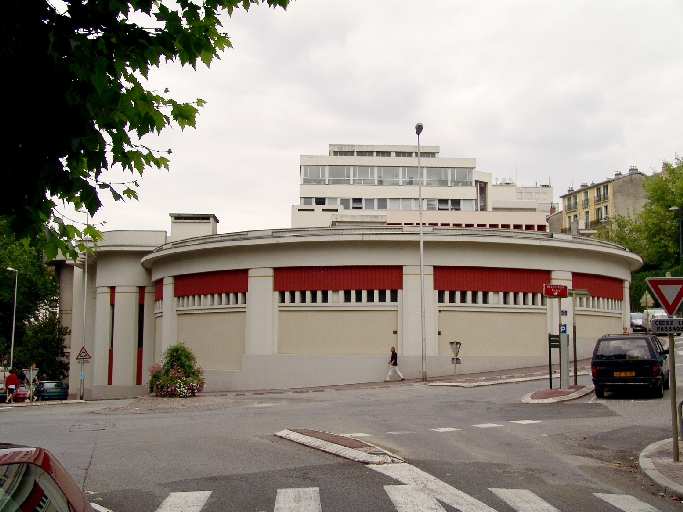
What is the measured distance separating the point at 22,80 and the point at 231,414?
518 inches

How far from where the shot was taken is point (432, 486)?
872cm

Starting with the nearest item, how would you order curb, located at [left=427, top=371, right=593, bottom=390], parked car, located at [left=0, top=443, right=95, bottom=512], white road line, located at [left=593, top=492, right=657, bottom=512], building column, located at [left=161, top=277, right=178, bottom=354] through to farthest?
parked car, located at [left=0, top=443, right=95, bottom=512]
white road line, located at [left=593, top=492, right=657, bottom=512]
curb, located at [left=427, top=371, right=593, bottom=390]
building column, located at [left=161, top=277, right=178, bottom=354]

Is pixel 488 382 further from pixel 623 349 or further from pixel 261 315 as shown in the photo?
pixel 261 315

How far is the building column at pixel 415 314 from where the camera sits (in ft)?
99.8

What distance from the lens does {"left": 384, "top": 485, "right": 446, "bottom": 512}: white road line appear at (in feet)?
25.0

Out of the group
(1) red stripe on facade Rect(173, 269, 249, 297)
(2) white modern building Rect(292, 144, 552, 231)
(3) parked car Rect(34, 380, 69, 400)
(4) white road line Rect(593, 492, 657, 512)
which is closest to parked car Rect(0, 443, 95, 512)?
(4) white road line Rect(593, 492, 657, 512)

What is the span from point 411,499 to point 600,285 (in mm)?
28922

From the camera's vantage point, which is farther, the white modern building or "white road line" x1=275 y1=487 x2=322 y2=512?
the white modern building

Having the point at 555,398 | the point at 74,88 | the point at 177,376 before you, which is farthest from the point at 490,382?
the point at 74,88

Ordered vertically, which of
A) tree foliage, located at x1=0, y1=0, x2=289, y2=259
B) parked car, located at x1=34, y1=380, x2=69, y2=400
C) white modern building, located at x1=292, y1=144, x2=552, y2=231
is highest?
white modern building, located at x1=292, y1=144, x2=552, y2=231

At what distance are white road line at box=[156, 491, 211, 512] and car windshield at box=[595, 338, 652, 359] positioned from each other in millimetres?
13681

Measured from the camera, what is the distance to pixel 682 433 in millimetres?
12359

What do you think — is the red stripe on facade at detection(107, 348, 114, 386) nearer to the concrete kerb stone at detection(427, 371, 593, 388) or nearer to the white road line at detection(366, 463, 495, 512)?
the concrete kerb stone at detection(427, 371, 593, 388)

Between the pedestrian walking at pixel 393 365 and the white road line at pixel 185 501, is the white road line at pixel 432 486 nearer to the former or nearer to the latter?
the white road line at pixel 185 501
